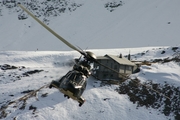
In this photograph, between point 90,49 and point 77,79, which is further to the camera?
point 90,49

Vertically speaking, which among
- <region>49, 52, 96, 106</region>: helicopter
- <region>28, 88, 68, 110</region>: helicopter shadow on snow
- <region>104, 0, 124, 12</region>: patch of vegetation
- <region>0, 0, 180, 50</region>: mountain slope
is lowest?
<region>28, 88, 68, 110</region>: helicopter shadow on snow

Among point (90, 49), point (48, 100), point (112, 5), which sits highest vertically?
point (112, 5)

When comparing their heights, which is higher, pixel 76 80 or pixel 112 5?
pixel 112 5

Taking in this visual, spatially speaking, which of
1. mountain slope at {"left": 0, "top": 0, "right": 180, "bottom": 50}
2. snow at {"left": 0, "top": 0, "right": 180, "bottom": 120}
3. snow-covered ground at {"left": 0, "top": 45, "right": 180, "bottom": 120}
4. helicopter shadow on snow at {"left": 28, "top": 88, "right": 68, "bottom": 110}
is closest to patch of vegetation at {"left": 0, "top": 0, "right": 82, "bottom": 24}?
mountain slope at {"left": 0, "top": 0, "right": 180, "bottom": 50}

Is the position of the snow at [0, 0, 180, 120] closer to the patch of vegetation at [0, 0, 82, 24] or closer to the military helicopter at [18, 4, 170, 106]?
the patch of vegetation at [0, 0, 82, 24]

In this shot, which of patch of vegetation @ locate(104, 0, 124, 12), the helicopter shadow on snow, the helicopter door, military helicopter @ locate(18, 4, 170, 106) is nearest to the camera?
military helicopter @ locate(18, 4, 170, 106)

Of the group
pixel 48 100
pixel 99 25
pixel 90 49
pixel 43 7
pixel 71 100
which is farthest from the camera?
pixel 43 7

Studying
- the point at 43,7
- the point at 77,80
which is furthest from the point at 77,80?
the point at 43,7

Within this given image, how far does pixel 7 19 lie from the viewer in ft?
261

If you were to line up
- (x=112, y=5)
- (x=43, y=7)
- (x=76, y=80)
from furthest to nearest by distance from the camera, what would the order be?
(x=43, y=7) < (x=112, y=5) < (x=76, y=80)

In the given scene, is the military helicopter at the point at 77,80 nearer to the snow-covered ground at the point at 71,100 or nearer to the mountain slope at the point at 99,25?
the snow-covered ground at the point at 71,100

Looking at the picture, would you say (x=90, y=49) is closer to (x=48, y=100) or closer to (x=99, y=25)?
(x=99, y=25)

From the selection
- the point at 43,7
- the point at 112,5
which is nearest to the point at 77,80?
the point at 112,5

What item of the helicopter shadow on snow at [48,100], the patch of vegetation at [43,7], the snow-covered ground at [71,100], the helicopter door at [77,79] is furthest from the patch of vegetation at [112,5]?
the helicopter door at [77,79]
